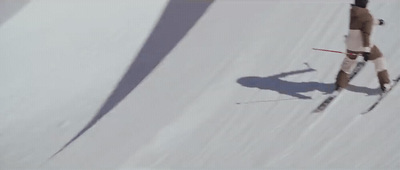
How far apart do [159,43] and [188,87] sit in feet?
3.96

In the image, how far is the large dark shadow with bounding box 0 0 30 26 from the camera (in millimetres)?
8461

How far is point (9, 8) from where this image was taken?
8539mm

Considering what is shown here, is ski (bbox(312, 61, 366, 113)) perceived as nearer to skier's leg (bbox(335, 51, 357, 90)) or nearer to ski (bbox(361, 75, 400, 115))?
skier's leg (bbox(335, 51, 357, 90))

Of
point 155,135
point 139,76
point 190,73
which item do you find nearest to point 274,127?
point 155,135

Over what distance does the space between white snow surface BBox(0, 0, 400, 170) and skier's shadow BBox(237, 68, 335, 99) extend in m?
0.01

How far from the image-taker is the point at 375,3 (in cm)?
673

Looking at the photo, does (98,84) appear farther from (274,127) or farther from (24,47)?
(274,127)

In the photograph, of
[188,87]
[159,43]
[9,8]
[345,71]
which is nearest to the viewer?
[345,71]

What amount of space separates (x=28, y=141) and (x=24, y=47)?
6.04 ft

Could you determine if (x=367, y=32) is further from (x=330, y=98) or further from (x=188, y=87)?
(x=188, y=87)

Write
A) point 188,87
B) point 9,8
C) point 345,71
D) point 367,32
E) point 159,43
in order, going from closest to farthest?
1. point 367,32
2. point 345,71
3. point 188,87
4. point 159,43
5. point 9,8

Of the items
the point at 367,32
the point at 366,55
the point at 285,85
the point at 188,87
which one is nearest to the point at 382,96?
the point at 366,55

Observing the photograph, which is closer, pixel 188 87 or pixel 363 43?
pixel 363 43

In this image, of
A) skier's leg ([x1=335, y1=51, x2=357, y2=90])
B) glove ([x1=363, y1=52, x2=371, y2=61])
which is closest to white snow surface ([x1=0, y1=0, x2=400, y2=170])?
skier's leg ([x1=335, y1=51, x2=357, y2=90])
